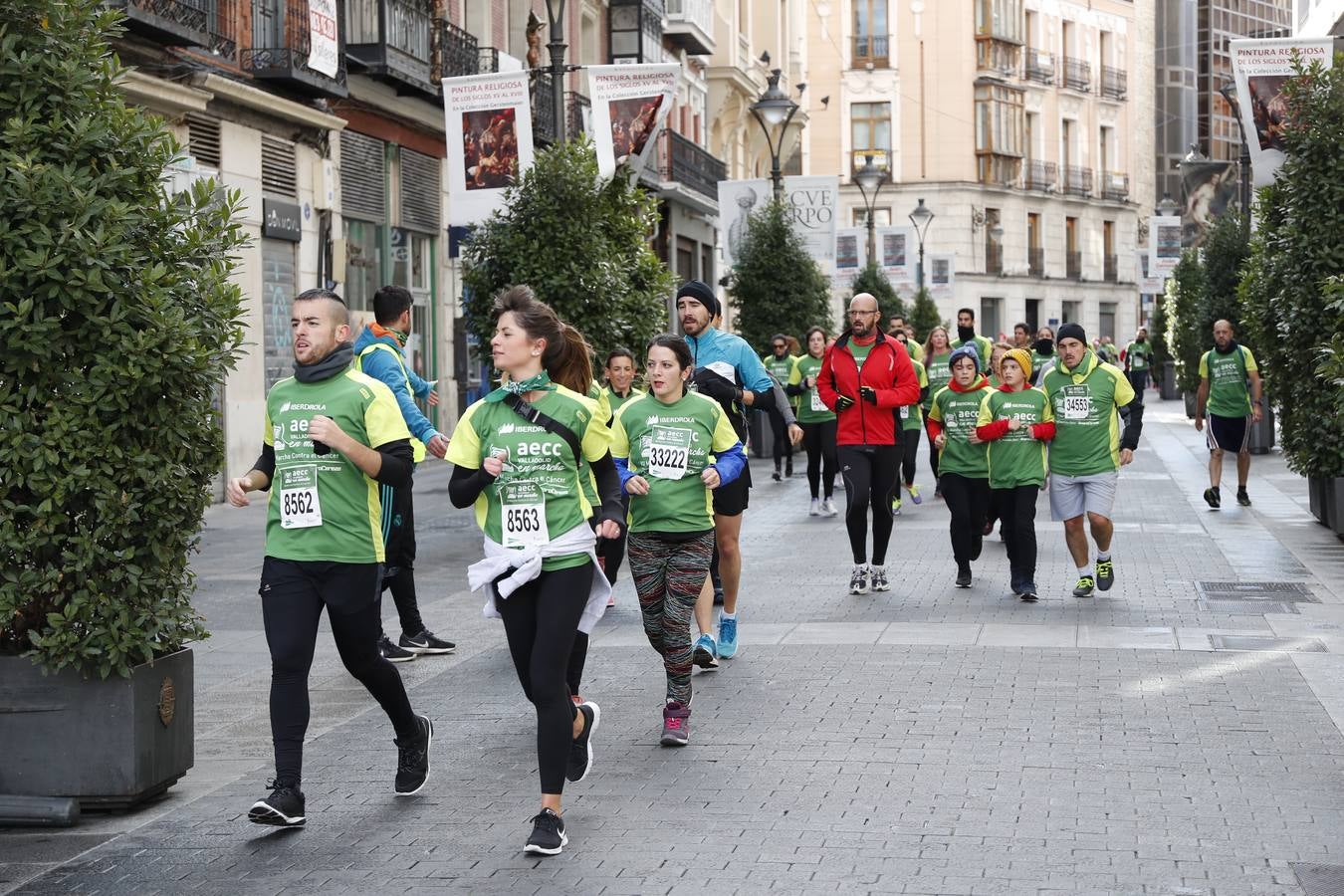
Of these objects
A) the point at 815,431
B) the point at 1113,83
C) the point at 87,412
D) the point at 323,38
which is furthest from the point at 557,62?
the point at 1113,83

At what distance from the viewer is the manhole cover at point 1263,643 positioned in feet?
31.3

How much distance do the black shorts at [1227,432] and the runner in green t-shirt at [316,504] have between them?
1344 centimetres

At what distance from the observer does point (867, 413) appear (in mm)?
11977

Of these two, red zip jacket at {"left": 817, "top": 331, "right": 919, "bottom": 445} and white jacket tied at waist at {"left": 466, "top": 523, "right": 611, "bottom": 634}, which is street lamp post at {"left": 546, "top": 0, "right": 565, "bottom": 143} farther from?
white jacket tied at waist at {"left": 466, "top": 523, "right": 611, "bottom": 634}

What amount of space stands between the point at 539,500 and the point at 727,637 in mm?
3610

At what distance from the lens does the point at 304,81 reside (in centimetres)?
2155

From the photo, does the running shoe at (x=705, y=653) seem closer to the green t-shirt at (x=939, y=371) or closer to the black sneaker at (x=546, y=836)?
the black sneaker at (x=546, y=836)

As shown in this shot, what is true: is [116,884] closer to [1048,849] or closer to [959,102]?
[1048,849]

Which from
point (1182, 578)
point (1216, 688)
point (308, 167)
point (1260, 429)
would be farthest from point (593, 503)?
point (1260, 429)

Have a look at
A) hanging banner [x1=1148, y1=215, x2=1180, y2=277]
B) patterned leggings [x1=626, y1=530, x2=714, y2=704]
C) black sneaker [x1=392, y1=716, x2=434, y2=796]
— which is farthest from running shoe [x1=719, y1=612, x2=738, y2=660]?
hanging banner [x1=1148, y1=215, x2=1180, y2=277]

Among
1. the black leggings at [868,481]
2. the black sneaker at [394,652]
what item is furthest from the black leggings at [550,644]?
the black leggings at [868,481]

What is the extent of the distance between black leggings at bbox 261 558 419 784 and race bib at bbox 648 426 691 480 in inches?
67.6

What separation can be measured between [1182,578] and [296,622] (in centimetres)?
801

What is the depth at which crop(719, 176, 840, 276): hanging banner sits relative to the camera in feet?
102
